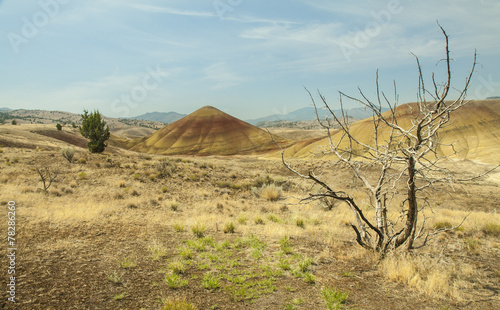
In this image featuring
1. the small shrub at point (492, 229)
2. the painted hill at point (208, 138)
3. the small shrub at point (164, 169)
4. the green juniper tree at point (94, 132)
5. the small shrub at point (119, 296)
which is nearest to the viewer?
the small shrub at point (119, 296)

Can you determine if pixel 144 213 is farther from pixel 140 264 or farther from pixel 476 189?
pixel 476 189

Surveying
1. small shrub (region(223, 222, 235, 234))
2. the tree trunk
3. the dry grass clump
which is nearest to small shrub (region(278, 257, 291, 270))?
the dry grass clump

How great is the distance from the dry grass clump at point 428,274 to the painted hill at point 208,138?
82175 mm

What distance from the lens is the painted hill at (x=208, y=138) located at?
90875 millimetres

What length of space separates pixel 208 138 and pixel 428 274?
95.1m

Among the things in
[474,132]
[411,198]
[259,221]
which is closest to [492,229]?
[411,198]

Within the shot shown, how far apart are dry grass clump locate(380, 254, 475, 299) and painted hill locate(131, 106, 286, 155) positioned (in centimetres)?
8217

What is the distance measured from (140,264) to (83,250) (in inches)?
63.4

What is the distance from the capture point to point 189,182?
59.5ft

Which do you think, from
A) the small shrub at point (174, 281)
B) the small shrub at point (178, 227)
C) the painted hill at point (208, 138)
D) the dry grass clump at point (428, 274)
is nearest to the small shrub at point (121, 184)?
the small shrub at point (178, 227)

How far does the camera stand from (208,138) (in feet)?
320

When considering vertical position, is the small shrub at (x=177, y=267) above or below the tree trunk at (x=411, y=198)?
below

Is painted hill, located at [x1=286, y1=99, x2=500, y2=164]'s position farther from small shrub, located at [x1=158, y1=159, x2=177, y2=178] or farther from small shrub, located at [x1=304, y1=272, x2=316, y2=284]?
small shrub, located at [x1=304, y1=272, x2=316, y2=284]

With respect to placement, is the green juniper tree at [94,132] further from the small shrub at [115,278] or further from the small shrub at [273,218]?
the small shrub at [115,278]
